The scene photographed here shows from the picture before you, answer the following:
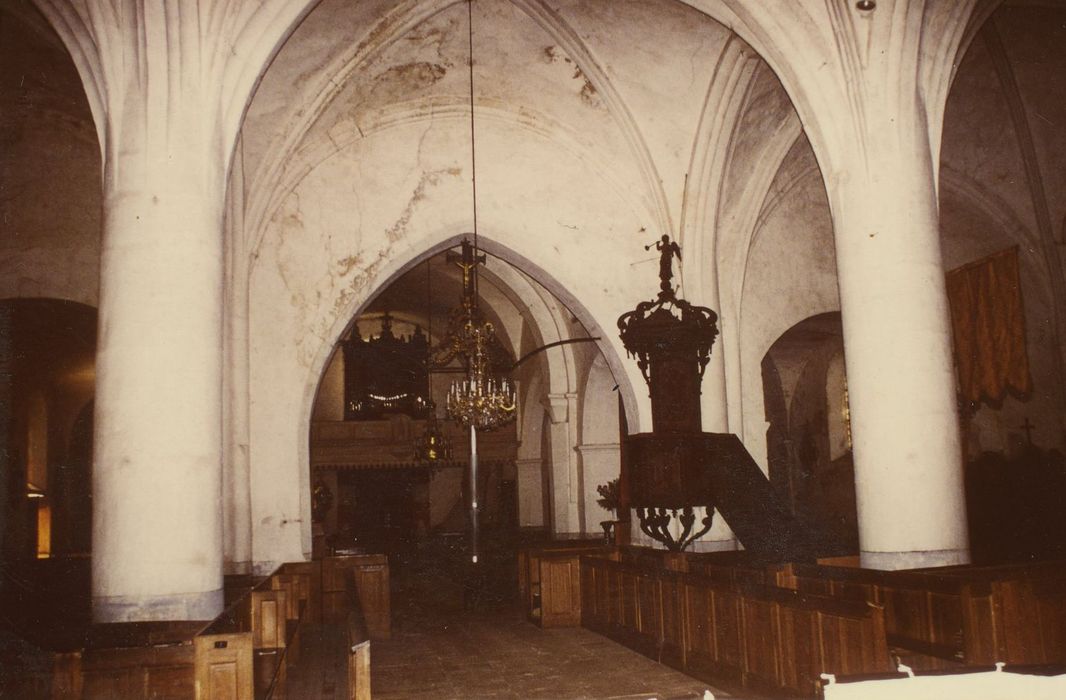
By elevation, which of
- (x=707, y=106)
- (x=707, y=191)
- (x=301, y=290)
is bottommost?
(x=301, y=290)

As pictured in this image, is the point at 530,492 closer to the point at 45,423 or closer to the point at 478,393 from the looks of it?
the point at 478,393

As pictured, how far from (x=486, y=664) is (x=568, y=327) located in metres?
9.13

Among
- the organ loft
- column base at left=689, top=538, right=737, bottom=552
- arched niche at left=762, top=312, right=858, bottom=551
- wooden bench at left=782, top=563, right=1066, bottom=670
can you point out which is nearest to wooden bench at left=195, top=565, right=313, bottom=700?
the organ loft

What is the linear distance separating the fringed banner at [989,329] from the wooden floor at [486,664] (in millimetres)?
6367

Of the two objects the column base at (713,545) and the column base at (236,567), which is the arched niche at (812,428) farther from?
the column base at (236,567)

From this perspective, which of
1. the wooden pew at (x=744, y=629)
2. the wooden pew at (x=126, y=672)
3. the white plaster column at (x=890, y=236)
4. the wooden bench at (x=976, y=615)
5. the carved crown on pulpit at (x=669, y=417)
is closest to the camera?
the wooden pew at (x=126, y=672)

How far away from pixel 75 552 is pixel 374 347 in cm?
744

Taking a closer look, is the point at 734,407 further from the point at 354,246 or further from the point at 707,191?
the point at 354,246

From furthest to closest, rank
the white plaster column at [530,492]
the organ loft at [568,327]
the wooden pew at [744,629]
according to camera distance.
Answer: the white plaster column at [530,492] → the organ loft at [568,327] → the wooden pew at [744,629]

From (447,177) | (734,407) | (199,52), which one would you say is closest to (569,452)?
(734,407)

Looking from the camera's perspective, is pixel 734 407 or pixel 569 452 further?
pixel 569 452

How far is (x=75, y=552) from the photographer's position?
18.5m

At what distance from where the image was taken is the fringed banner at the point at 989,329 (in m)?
11.9

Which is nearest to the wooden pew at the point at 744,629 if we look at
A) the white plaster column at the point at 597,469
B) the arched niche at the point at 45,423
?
the white plaster column at the point at 597,469
